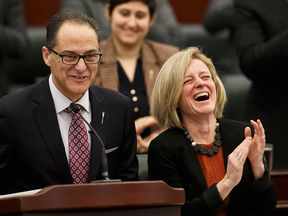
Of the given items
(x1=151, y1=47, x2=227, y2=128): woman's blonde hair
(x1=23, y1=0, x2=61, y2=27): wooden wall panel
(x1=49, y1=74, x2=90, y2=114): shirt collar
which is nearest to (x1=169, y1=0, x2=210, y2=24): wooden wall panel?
(x1=23, y1=0, x2=61, y2=27): wooden wall panel

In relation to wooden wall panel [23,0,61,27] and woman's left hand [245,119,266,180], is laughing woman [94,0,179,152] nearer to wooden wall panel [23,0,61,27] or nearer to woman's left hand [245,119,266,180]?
woman's left hand [245,119,266,180]

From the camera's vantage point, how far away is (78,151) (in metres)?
1.45

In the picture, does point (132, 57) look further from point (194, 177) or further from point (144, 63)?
point (194, 177)

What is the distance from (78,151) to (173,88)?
0.44 meters

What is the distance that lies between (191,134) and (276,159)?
0.66m

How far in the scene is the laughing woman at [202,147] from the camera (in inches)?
56.6

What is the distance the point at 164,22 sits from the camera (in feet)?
10.3

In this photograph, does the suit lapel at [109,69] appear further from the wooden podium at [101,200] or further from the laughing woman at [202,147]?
the wooden podium at [101,200]

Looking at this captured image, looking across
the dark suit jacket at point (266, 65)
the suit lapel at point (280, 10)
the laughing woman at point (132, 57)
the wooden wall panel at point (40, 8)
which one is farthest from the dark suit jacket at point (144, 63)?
the wooden wall panel at point (40, 8)

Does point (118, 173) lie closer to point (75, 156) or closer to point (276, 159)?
point (75, 156)

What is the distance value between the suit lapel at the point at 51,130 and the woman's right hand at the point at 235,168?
520 mm

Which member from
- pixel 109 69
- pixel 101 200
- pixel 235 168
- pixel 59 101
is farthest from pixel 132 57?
pixel 101 200

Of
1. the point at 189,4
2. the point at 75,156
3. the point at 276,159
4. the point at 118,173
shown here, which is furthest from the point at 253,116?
the point at 189,4

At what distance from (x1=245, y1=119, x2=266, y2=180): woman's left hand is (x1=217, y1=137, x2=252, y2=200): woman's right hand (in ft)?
0.17
